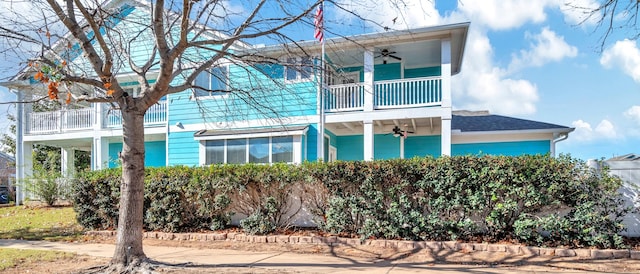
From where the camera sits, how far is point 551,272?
5.52 m

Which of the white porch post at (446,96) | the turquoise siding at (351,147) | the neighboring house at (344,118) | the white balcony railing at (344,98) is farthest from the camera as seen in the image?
the turquoise siding at (351,147)

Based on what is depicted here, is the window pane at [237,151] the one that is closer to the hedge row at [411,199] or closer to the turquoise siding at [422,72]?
the hedge row at [411,199]

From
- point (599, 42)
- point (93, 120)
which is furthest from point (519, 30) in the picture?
point (93, 120)

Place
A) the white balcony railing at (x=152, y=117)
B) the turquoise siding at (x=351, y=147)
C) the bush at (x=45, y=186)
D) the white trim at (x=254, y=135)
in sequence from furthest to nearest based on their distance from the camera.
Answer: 1. the white balcony railing at (x=152, y=117)
2. the turquoise siding at (x=351, y=147)
3. the bush at (x=45, y=186)
4. the white trim at (x=254, y=135)

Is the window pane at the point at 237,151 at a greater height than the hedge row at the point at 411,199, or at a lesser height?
greater

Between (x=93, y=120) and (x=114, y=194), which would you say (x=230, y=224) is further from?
(x=93, y=120)

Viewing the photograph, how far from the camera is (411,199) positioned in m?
7.17

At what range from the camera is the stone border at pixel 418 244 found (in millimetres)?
5941

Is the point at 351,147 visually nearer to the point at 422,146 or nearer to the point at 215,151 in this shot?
the point at 422,146

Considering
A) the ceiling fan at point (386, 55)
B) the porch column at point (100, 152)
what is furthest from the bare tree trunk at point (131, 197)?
the porch column at point (100, 152)

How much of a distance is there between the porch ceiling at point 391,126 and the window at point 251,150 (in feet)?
5.78

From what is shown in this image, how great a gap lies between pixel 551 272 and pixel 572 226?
1.20m

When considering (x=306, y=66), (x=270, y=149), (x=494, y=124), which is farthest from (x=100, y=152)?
(x=494, y=124)

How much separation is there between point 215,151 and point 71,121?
7625 millimetres
